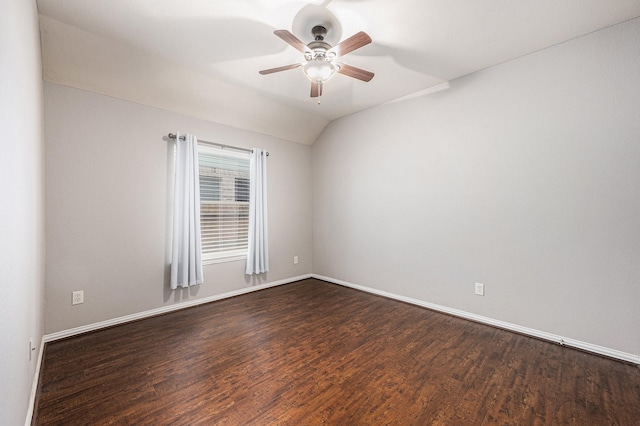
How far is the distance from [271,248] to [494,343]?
3.16 meters

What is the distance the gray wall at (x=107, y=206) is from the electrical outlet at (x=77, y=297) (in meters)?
0.03

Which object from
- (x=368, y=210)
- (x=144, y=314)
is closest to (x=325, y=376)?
(x=144, y=314)

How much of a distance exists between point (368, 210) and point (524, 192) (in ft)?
6.35

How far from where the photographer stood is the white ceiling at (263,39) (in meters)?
2.10

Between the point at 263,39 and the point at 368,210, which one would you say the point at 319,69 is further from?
the point at 368,210

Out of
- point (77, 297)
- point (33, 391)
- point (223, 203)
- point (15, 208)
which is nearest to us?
point (15, 208)

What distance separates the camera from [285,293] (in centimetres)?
410

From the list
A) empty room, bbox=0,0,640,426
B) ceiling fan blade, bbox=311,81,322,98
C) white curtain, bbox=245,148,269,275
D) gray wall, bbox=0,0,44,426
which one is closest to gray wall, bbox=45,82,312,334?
empty room, bbox=0,0,640,426

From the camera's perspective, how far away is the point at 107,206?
9.53 feet

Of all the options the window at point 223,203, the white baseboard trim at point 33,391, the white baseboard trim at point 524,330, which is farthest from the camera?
the window at point 223,203

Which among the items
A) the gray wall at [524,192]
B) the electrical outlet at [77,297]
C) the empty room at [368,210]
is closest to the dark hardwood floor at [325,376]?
the empty room at [368,210]

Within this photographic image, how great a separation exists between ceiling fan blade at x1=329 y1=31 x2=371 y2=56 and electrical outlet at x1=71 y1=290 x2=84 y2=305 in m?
3.30

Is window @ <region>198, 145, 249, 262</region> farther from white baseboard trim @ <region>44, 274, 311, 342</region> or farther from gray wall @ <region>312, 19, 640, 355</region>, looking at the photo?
gray wall @ <region>312, 19, 640, 355</region>

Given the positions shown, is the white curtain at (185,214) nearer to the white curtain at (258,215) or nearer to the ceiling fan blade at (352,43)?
the white curtain at (258,215)
